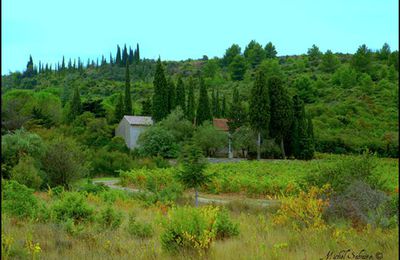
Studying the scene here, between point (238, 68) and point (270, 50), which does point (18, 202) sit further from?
point (270, 50)

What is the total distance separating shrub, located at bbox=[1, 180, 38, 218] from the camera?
9781 mm

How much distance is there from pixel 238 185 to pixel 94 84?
10364 centimetres

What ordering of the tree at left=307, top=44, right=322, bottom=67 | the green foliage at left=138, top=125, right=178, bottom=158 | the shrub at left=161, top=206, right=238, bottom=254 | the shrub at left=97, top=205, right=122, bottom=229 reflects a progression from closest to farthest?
1. the shrub at left=161, top=206, right=238, bottom=254
2. the shrub at left=97, top=205, right=122, bottom=229
3. the green foliage at left=138, top=125, right=178, bottom=158
4. the tree at left=307, top=44, right=322, bottom=67

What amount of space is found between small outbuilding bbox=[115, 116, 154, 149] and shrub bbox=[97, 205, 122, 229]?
43.7 meters

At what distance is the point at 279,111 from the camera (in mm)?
44625

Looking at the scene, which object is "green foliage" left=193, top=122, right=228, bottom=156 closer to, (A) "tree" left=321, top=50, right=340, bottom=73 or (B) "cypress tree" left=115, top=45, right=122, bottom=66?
(A) "tree" left=321, top=50, right=340, bottom=73

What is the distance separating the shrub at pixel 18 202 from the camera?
978cm

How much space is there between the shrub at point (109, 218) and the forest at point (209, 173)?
3cm

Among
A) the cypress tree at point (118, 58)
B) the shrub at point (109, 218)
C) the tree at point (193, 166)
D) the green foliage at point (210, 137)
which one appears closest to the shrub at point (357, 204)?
the shrub at point (109, 218)

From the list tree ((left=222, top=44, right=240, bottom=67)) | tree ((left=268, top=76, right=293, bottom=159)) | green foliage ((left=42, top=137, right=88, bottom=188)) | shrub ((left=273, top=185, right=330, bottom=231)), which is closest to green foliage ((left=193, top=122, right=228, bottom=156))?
tree ((left=268, top=76, right=293, bottom=159))

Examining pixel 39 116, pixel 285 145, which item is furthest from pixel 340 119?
pixel 39 116

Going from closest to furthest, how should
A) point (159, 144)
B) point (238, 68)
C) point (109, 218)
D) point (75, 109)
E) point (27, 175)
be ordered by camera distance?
point (109, 218) → point (27, 175) → point (159, 144) → point (75, 109) → point (238, 68)

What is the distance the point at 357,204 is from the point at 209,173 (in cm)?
1519

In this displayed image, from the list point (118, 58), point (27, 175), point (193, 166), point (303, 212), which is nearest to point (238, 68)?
point (118, 58)
